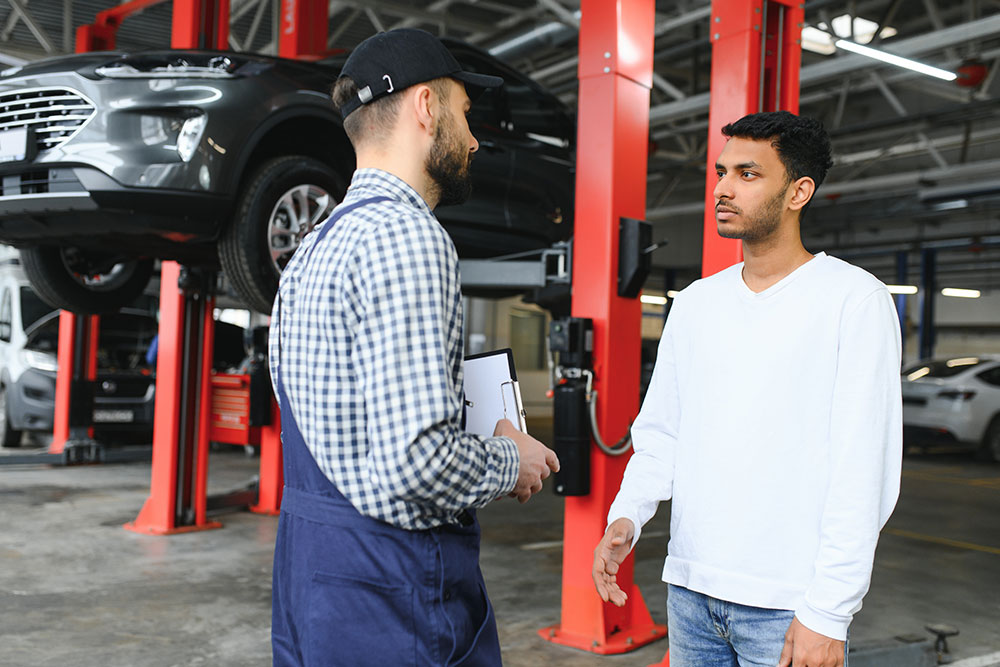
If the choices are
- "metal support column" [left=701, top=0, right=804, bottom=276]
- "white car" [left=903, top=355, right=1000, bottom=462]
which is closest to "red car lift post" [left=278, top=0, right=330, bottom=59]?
"metal support column" [left=701, top=0, right=804, bottom=276]

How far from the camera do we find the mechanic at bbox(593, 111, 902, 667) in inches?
51.8

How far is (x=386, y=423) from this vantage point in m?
1.07

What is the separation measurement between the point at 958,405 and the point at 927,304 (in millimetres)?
6841

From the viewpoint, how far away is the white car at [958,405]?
383 inches

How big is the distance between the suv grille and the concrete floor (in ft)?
6.66

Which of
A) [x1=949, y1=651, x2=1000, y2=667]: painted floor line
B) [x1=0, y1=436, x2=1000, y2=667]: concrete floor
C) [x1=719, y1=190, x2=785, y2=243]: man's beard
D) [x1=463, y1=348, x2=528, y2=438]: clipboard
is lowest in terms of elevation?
[x1=0, y1=436, x2=1000, y2=667]: concrete floor

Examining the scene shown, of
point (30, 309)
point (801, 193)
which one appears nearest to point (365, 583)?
point (801, 193)

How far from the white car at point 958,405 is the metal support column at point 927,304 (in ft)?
19.7

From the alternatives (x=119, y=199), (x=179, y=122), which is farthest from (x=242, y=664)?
(x=179, y=122)

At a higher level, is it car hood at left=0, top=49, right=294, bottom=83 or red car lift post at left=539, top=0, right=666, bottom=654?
car hood at left=0, top=49, right=294, bottom=83

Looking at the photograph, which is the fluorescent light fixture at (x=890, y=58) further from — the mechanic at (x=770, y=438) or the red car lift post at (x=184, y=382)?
the mechanic at (x=770, y=438)

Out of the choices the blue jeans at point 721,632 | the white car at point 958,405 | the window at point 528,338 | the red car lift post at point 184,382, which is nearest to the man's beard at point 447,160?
the blue jeans at point 721,632

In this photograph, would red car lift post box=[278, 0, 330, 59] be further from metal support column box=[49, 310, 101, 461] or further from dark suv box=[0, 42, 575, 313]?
metal support column box=[49, 310, 101, 461]

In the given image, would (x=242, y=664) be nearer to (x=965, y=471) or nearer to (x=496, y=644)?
(x=496, y=644)
